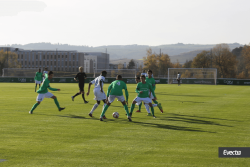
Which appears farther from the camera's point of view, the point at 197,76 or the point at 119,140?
the point at 197,76

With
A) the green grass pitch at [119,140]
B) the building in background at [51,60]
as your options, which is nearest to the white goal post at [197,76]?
the green grass pitch at [119,140]

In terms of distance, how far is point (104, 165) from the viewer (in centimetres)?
612

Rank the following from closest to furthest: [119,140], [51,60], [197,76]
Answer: [119,140]
[197,76]
[51,60]

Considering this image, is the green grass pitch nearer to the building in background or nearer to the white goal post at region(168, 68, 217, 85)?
the white goal post at region(168, 68, 217, 85)

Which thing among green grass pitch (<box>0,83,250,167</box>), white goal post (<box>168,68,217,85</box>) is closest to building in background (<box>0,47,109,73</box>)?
white goal post (<box>168,68,217,85</box>)

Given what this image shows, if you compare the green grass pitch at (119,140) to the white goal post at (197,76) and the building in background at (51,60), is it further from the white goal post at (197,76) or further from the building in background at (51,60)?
the building in background at (51,60)

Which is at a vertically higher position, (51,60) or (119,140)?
(51,60)

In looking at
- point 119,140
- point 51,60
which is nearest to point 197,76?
point 119,140

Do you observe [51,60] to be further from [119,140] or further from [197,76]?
[119,140]

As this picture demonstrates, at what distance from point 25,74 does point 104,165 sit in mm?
63846

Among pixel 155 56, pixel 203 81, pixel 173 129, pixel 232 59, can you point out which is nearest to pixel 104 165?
pixel 173 129

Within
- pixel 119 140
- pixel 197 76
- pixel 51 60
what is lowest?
pixel 119 140

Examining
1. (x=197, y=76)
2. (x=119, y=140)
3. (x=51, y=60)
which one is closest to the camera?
(x=119, y=140)

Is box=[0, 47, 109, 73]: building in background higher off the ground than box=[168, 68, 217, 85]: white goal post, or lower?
higher
